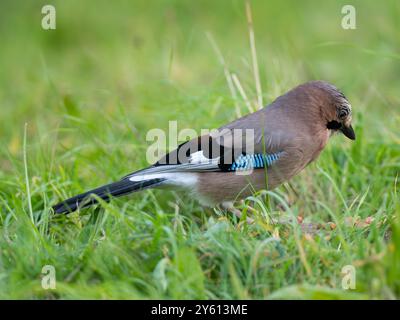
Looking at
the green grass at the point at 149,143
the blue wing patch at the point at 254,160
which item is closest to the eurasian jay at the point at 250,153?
the blue wing patch at the point at 254,160

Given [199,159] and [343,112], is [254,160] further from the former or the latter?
[343,112]

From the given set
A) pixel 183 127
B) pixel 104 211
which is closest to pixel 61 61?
pixel 183 127

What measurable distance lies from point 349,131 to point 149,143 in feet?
4.77

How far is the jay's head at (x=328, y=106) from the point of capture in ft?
16.9

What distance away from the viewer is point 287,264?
140 inches

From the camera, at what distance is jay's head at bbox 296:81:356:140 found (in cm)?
516

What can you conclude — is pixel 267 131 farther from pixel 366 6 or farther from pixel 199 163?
pixel 366 6

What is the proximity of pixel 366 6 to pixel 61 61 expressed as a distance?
391 cm

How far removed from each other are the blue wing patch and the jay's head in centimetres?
48

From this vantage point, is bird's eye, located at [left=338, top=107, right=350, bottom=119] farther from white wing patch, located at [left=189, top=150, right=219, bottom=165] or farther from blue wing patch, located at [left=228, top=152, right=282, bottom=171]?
white wing patch, located at [left=189, top=150, right=219, bottom=165]

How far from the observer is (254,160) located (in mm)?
4938

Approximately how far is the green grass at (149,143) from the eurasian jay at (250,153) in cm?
19

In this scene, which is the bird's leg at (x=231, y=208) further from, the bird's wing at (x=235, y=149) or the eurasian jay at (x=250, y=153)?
the bird's wing at (x=235, y=149)
